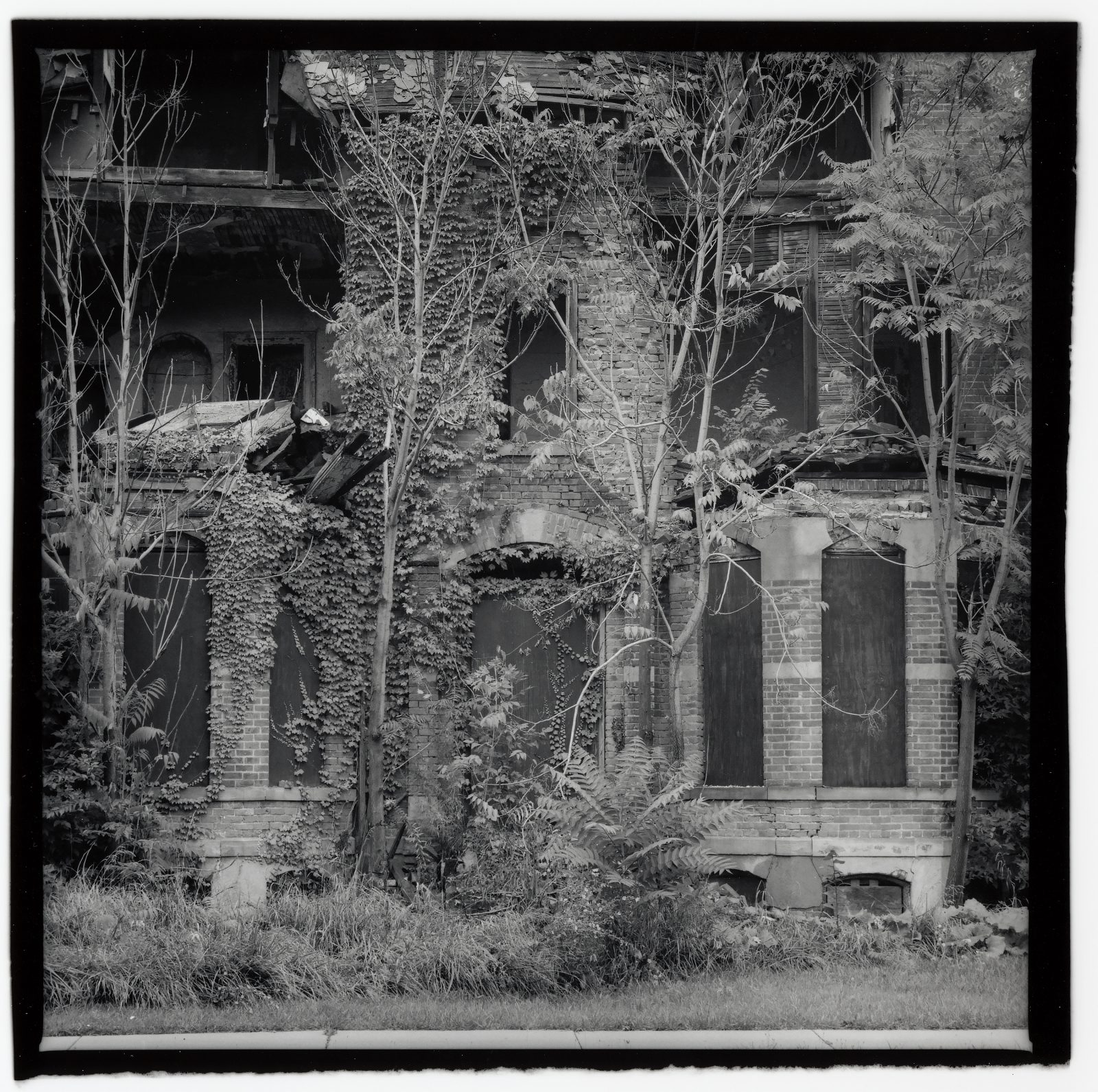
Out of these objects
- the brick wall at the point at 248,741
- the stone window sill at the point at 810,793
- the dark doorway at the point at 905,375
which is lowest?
the stone window sill at the point at 810,793

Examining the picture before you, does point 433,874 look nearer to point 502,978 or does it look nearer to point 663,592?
point 502,978

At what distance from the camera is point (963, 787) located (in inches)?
372

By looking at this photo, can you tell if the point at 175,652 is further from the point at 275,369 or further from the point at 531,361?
the point at 531,361

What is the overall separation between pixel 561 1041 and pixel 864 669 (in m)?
4.70

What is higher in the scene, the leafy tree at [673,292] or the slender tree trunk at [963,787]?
the leafy tree at [673,292]

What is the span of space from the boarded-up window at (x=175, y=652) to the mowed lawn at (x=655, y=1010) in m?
3.31

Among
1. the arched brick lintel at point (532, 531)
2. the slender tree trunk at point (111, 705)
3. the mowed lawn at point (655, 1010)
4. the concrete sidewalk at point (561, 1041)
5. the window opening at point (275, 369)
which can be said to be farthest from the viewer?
the window opening at point (275, 369)

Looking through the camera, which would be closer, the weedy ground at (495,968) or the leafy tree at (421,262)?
the weedy ground at (495,968)

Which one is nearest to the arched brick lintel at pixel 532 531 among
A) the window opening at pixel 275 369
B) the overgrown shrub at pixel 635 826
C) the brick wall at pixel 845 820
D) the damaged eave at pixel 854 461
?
the damaged eave at pixel 854 461

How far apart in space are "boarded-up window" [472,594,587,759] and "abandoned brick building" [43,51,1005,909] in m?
0.03

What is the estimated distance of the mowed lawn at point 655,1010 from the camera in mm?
6621

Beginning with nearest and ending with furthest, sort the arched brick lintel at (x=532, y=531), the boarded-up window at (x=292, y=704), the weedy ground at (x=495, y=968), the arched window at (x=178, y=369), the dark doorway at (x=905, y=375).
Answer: the weedy ground at (x=495, y=968)
the boarded-up window at (x=292, y=704)
the dark doorway at (x=905, y=375)
the arched brick lintel at (x=532, y=531)
the arched window at (x=178, y=369)

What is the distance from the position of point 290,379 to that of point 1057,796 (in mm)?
8656

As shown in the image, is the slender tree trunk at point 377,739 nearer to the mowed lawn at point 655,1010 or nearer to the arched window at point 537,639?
the arched window at point 537,639
